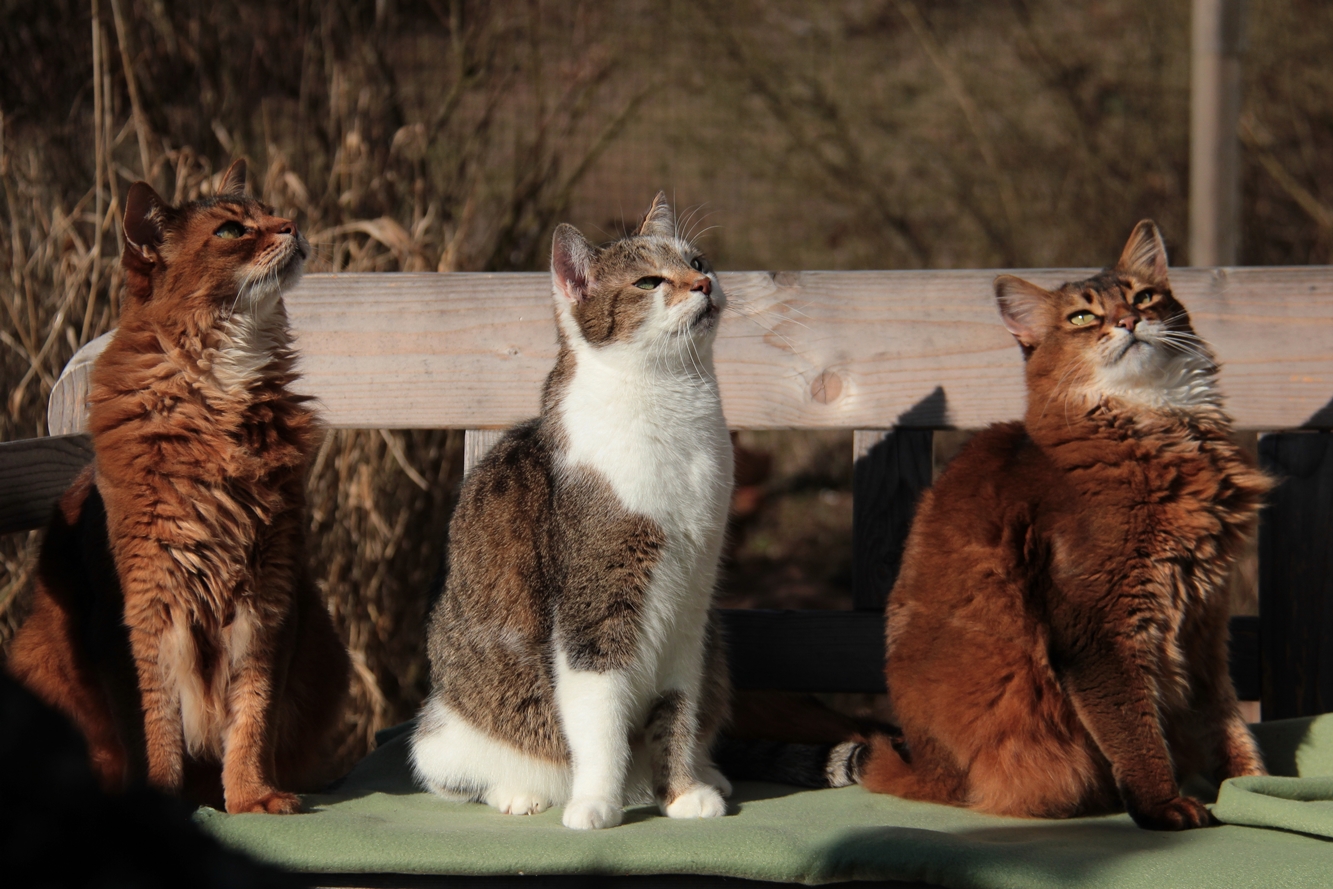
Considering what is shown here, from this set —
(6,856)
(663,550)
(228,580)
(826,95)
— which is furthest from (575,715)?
(826,95)

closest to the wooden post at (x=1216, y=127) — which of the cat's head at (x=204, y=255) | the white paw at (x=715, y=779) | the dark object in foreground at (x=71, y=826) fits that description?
the white paw at (x=715, y=779)

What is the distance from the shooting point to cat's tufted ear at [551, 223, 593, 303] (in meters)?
2.24

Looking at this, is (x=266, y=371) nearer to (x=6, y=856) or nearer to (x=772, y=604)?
(x=6, y=856)

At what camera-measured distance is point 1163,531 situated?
2.00 meters

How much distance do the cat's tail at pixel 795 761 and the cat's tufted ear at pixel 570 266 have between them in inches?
39.6

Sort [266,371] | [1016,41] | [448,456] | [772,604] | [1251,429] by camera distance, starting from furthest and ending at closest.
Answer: [1016,41] < [772,604] < [448,456] < [1251,429] < [266,371]

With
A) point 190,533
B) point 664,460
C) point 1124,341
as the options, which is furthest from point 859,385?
point 190,533

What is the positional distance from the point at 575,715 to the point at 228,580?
662 millimetres

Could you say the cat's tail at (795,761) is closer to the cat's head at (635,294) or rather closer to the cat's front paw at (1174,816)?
the cat's front paw at (1174,816)

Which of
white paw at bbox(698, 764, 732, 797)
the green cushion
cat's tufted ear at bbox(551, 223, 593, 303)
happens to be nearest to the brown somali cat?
the green cushion

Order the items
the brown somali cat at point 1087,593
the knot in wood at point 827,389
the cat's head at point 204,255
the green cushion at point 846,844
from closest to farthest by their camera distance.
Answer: the green cushion at point 846,844, the brown somali cat at point 1087,593, the cat's head at point 204,255, the knot in wood at point 827,389

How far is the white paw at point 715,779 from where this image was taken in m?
2.13

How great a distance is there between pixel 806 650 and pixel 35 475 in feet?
5.78

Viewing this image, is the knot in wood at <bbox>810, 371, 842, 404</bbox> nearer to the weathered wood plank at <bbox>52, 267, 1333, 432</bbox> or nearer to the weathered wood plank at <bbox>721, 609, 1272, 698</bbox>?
the weathered wood plank at <bbox>52, 267, 1333, 432</bbox>
